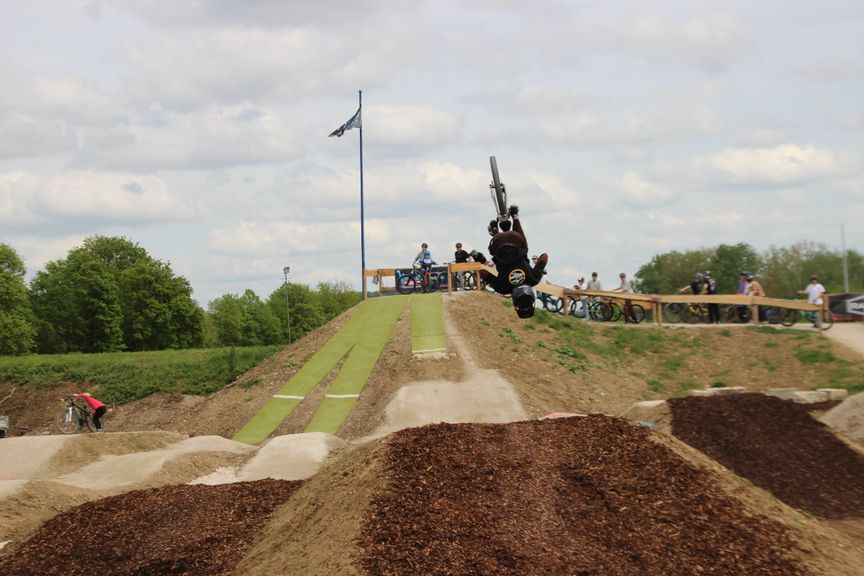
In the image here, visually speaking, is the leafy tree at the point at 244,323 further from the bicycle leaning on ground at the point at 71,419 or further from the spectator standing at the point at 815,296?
the spectator standing at the point at 815,296

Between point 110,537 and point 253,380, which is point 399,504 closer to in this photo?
point 110,537

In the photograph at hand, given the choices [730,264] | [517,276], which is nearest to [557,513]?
[517,276]

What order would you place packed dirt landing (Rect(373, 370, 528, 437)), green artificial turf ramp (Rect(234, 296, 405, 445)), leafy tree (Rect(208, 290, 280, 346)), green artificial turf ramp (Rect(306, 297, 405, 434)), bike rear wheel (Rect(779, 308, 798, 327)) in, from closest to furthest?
1. packed dirt landing (Rect(373, 370, 528, 437))
2. green artificial turf ramp (Rect(306, 297, 405, 434))
3. green artificial turf ramp (Rect(234, 296, 405, 445))
4. bike rear wheel (Rect(779, 308, 798, 327))
5. leafy tree (Rect(208, 290, 280, 346))

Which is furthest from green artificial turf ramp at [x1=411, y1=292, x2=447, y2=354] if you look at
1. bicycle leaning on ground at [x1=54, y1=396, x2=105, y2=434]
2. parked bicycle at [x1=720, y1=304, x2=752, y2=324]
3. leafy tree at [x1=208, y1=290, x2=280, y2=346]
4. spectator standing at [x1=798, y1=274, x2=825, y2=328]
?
leafy tree at [x1=208, y1=290, x2=280, y2=346]

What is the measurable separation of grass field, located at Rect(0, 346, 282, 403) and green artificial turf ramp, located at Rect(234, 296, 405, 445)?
21.8 feet

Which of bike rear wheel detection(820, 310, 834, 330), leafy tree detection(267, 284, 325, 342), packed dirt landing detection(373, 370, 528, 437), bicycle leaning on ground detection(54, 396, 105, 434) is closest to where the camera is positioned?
packed dirt landing detection(373, 370, 528, 437)

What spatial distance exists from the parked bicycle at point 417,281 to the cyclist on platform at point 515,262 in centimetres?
2003

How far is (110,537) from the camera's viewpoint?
1415cm

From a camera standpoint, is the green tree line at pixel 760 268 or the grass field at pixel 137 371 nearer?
the grass field at pixel 137 371

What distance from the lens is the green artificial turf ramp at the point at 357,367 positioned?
26703mm

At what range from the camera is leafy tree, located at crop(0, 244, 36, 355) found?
73.2 metres

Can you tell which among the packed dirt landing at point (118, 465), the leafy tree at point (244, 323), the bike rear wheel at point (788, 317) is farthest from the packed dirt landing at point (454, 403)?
the leafy tree at point (244, 323)

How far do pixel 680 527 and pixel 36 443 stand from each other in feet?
58.4

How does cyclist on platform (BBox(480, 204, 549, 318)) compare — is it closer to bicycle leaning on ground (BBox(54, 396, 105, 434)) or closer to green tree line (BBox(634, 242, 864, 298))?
bicycle leaning on ground (BBox(54, 396, 105, 434))
